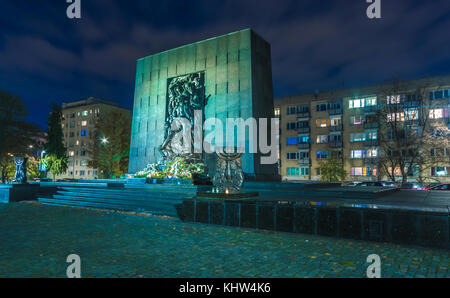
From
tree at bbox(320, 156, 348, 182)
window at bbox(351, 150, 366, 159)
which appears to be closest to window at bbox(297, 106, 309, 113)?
window at bbox(351, 150, 366, 159)

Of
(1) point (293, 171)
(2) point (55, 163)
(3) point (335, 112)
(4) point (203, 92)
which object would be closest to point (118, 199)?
(4) point (203, 92)

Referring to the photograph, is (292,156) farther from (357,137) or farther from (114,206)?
(114,206)

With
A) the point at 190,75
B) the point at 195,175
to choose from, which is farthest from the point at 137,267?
the point at 190,75

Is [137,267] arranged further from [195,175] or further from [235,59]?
[235,59]

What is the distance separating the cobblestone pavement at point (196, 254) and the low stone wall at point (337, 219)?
0.32m

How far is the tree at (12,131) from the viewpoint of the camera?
38828 mm

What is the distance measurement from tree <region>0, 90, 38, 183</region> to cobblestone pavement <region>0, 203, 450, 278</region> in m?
37.6

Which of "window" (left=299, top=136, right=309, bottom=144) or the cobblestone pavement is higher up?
"window" (left=299, top=136, right=309, bottom=144)

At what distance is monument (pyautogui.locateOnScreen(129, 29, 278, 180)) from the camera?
62.9ft

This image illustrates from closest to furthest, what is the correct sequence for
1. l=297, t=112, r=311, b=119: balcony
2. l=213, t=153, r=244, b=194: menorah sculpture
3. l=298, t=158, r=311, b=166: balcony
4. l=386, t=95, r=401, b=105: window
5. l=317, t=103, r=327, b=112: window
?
l=213, t=153, r=244, b=194: menorah sculpture, l=386, t=95, r=401, b=105: window, l=317, t=103, r=327, b=112: window, l=298, t=158, r=311, b=166: balcony, l=297, t=112, r=311, b=119: balcony

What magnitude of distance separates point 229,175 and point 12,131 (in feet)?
138

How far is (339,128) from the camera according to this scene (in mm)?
48594

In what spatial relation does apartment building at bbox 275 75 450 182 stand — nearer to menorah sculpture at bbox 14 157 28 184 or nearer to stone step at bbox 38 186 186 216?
stone step at bbox 38 186 186 216

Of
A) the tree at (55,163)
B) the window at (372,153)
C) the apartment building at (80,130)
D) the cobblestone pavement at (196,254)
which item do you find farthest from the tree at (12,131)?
the window at (372,153)
